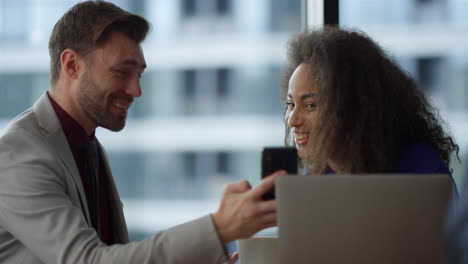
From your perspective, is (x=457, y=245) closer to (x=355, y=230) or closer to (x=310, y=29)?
(x=355, y=230)

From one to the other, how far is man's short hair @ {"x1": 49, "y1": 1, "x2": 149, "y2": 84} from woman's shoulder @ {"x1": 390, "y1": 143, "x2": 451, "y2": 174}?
828 millimetres

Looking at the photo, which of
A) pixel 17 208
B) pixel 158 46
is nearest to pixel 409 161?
pixel 17 208

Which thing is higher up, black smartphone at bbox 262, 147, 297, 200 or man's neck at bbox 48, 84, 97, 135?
man's neck at bbox 48, 84, 97, 135

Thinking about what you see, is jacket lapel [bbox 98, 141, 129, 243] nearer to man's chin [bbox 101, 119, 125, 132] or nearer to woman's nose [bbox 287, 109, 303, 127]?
man's chin [bbox 101, 119, 125, 132]

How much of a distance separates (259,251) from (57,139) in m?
0.56

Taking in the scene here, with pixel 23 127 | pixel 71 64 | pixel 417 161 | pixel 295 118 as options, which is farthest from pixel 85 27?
pixel 417 161

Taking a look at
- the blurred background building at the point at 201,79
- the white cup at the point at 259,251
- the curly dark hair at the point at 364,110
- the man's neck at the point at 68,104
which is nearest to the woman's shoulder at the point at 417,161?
the curly dark hair at the point at 364,110

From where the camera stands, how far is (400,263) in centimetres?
87

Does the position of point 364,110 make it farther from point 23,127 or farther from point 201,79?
point 201,79

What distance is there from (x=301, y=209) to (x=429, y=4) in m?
2.58

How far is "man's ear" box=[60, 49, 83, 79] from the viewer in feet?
5.24

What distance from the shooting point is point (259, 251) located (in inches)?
52.0

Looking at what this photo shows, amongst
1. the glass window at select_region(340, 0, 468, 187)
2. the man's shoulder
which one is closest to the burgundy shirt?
the man's shoulder

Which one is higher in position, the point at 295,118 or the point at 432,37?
the point at 432,37
